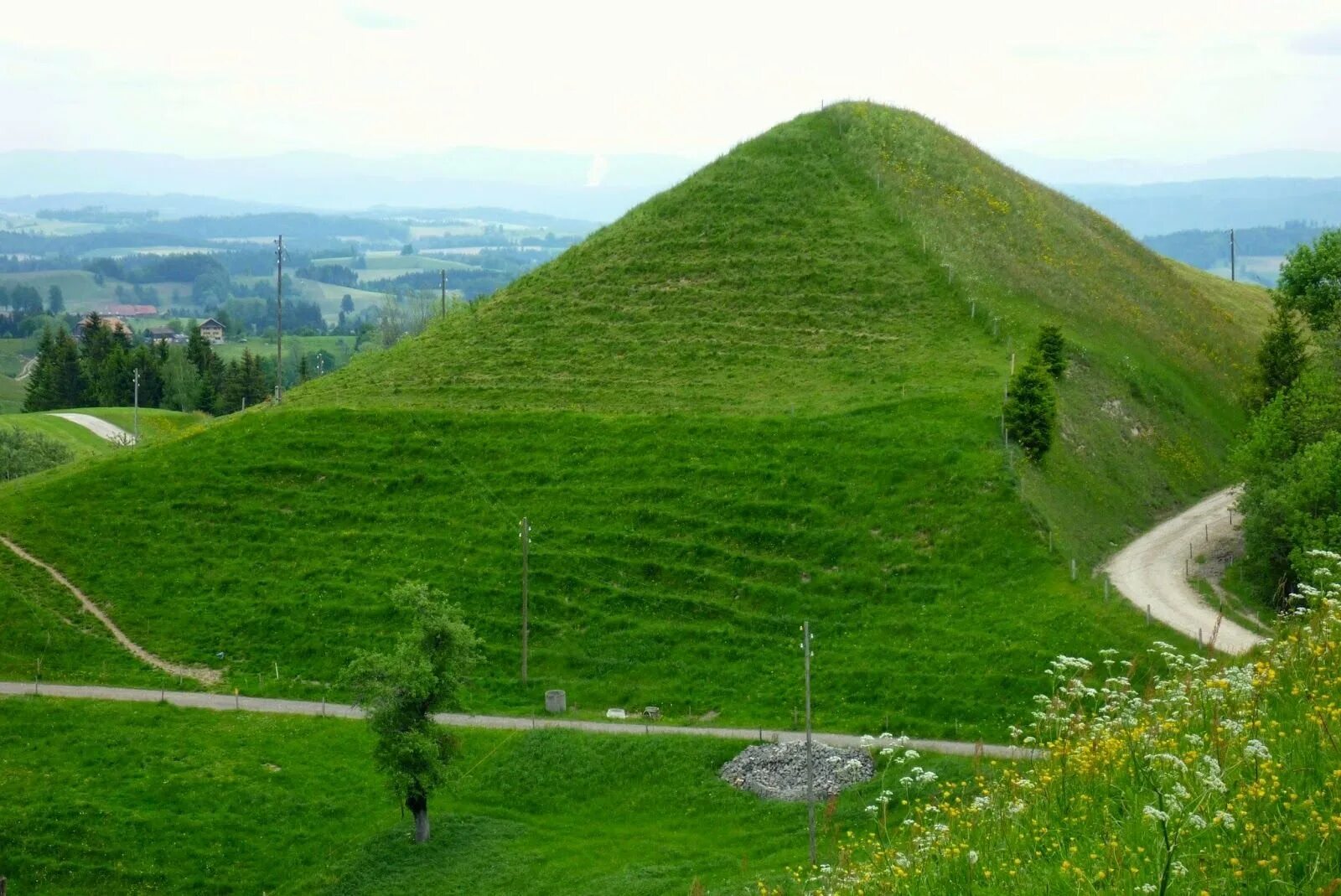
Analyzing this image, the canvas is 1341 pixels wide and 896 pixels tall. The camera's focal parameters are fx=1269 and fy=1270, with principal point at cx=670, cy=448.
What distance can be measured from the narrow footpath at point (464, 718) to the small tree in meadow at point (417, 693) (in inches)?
182

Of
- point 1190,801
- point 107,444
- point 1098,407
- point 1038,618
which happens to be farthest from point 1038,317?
point 107,444

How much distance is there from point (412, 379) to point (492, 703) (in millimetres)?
29686

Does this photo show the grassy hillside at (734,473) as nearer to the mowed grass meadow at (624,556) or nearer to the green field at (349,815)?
the mowed grass meadow at (624,556)

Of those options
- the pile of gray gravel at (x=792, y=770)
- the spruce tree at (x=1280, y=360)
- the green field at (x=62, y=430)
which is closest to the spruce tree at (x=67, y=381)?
the green field at (x=62, y=430)

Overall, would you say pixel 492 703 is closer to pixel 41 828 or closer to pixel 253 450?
pixel 41 828

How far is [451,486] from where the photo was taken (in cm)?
6475

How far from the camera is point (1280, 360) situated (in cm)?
6644

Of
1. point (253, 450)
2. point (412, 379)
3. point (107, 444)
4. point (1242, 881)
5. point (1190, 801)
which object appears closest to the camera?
point (1242, 881)

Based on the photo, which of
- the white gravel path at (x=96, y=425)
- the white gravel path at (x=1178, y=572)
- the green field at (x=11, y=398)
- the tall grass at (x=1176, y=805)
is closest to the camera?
the tall grass at (x=1176, y=805)

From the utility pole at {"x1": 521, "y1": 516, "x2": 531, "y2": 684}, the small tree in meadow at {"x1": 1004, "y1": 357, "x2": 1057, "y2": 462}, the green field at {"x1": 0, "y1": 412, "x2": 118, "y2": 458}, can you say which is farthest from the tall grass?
the green field at {"x1": 0, "y1": 412, "x2": 118, "y2": 458}

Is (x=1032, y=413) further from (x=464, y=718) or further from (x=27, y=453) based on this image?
(x=27, y=453)

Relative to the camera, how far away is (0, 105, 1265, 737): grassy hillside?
51.9m

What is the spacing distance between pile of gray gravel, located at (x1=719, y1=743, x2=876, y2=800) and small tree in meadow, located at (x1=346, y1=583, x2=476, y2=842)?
994cm

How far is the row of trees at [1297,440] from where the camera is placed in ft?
157
